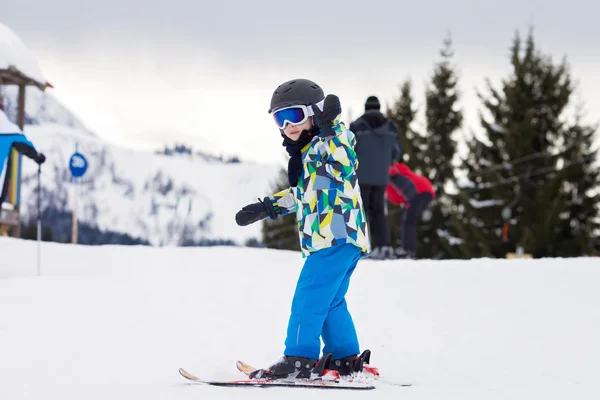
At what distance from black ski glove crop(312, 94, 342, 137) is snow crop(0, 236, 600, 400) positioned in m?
1.39

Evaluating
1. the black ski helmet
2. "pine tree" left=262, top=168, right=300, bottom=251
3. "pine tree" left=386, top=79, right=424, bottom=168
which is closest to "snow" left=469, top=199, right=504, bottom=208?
"pine tree" left=386, top=79, right=424, bottom=168

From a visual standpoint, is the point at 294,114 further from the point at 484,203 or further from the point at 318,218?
the point at 484,203

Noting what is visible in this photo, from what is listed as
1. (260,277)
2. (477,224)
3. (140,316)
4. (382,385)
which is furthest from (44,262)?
(477,224)

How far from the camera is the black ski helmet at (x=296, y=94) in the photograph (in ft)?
13.0

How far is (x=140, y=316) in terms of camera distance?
18.0ft

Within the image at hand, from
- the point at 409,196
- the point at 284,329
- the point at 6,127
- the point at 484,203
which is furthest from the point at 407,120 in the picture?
the point at 284,329

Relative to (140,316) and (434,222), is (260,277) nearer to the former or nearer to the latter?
(140,316)

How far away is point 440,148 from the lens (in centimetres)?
3322

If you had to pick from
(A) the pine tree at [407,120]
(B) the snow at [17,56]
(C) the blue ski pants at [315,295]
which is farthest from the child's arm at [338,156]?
(A) the pine tree at [407,120]

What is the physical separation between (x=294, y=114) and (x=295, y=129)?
3.5 inches

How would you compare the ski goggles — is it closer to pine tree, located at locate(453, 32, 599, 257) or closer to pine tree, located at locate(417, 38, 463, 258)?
pine tree, located at locate(453, 32, 599, 257)

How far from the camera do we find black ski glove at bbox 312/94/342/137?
3.80m

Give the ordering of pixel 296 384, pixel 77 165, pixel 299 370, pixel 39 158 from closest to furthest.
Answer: pixel 296 384
pixel 299 370
pixel 39 158
pixel 77 165

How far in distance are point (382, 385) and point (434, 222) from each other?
26916 millimetres
